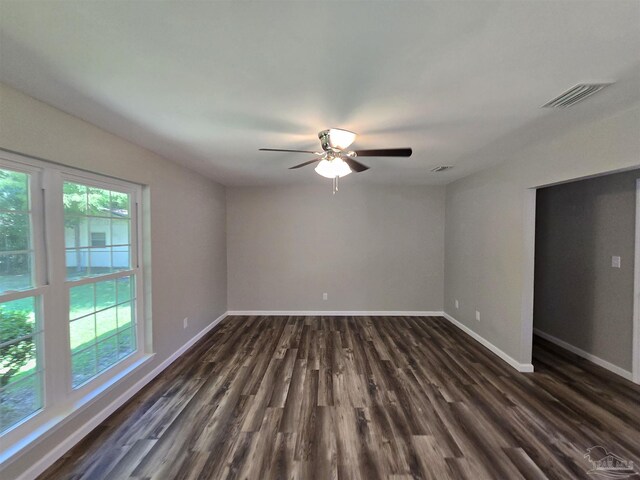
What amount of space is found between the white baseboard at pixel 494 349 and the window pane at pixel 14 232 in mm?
4463

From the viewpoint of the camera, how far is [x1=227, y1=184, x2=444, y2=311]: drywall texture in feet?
14.8

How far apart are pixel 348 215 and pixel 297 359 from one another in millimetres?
2556

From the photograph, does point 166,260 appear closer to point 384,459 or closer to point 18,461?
point 18,461

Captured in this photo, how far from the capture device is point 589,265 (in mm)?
2961

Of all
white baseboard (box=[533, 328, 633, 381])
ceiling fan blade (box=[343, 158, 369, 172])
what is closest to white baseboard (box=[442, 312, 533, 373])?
white baseboard (box=[533, 328, 633, 381])

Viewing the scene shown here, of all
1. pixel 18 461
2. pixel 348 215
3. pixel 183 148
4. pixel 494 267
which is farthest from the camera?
pixel 348 215

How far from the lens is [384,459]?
1.64 m

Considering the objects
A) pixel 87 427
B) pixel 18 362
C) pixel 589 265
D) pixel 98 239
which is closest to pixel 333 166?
pixel 98 239

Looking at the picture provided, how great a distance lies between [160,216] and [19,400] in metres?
1.74

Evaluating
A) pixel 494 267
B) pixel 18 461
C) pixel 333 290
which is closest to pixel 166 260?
pixel 18 461

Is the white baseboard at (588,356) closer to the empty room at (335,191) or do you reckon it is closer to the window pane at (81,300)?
the empty room at (335,191)

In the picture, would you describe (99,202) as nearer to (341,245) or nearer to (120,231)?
(120,231)

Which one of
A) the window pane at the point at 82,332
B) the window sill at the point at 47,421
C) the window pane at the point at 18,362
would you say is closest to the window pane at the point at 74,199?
the window pane at the point at 18,362

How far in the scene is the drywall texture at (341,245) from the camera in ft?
14.8
